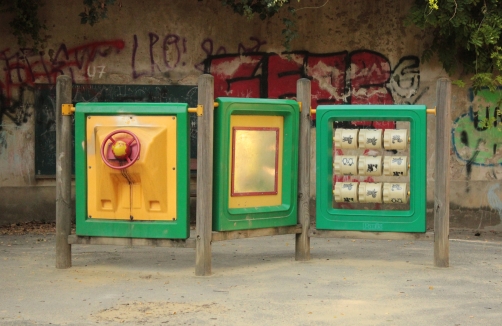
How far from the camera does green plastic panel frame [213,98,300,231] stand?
24.2 ft

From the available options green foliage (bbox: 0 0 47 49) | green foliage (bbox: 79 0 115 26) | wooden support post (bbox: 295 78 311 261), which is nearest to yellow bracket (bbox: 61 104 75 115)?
wooden support post (bbox: 295 78 311 261)

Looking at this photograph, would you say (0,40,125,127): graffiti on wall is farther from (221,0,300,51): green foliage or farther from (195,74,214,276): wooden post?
(195,74,214,276): wooden post

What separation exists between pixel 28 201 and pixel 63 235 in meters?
3.85

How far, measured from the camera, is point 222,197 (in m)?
7.39

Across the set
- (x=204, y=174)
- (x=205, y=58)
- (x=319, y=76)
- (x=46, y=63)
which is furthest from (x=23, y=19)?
(x=204, y=174)

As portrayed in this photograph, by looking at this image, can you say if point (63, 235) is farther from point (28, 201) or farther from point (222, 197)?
point (28, 201)

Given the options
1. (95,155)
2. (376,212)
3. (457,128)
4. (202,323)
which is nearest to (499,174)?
(457,128)

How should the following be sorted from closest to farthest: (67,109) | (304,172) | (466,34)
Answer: (67,109) → (304,172) → (466,34)

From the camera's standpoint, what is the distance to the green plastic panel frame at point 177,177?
7.25 metres

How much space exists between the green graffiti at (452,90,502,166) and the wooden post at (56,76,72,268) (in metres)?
5.47

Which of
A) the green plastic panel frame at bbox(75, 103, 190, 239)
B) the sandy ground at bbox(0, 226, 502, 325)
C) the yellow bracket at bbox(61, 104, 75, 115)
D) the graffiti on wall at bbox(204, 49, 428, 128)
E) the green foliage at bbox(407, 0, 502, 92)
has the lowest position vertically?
the sandy ground at bbox(0, 226, 502, 325)

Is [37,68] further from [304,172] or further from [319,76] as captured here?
[304,172]

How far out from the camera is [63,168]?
24.9 feet

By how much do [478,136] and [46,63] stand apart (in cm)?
559
